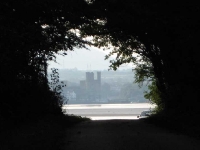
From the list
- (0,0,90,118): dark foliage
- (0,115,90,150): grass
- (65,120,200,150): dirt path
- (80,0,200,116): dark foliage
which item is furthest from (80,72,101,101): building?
(0,115,90,150): grass

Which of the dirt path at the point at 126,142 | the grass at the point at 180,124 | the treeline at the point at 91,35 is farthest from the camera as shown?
the grass at the point at 180,124

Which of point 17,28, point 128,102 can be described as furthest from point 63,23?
point 128,102

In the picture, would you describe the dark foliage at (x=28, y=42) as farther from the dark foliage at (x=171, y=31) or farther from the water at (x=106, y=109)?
the water at (x=106, y=109)

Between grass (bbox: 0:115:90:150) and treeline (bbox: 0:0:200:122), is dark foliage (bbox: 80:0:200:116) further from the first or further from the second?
grass (bbox: 0:115:90:150)

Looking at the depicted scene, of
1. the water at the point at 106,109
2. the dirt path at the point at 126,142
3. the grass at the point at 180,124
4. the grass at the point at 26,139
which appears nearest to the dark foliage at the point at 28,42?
the grass at the point at 26,139

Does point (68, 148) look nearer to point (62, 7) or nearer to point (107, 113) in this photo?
point (62, 7)

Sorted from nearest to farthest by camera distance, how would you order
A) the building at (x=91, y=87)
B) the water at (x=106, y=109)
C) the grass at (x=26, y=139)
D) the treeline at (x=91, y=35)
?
the grass at (x=26, y=139) → the treeline at (x=91, y=35) → the water at (x=106, y=109) → the building at (x=91, y=87)

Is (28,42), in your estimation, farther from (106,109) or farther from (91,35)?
(106,109)

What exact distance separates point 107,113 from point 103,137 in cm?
3883

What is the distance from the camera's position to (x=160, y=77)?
107ft

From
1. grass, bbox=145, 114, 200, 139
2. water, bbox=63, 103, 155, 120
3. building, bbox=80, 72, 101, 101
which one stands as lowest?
grass, bbox=145, 114, 200, 139

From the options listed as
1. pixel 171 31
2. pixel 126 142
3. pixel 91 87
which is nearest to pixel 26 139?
pixel 126 142

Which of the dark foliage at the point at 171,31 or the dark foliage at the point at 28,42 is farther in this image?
the dark foliage at the point at 171,31

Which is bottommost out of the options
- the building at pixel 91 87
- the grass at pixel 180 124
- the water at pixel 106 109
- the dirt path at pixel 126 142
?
the dirt path at pixel 126 142
